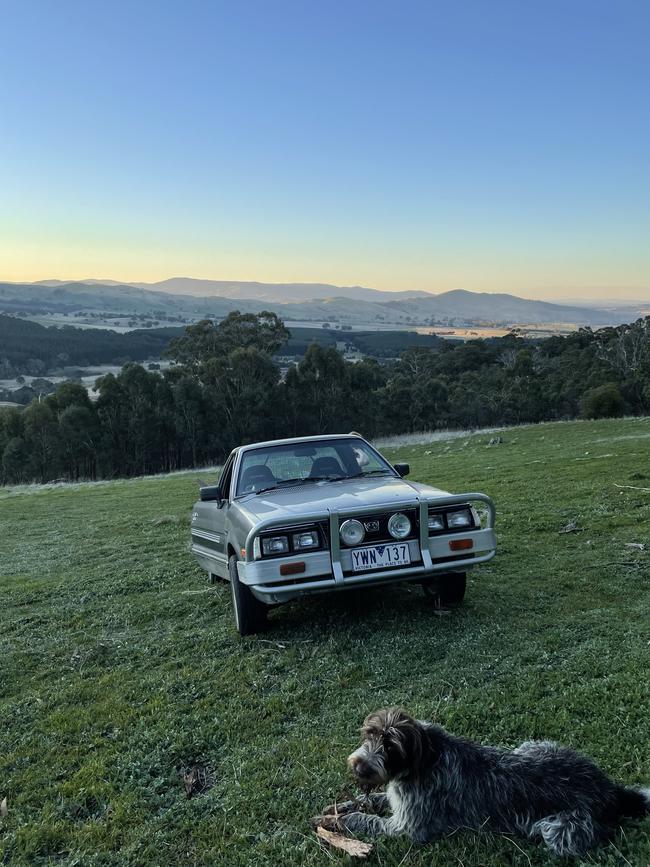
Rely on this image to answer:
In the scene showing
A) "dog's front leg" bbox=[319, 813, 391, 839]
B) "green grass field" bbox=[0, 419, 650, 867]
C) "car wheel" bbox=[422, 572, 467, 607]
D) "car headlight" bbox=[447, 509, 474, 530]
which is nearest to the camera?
"dog's front leg" bbox=[319, 813, 391, 839]

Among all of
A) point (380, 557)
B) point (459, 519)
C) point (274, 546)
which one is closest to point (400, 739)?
point (380, 557)

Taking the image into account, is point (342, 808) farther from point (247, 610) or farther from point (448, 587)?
point (448, 587)

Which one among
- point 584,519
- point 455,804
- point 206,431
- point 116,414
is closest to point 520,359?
point 206,431

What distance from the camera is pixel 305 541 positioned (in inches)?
195

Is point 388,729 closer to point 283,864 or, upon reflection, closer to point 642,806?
point 283,864

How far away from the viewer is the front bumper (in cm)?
481

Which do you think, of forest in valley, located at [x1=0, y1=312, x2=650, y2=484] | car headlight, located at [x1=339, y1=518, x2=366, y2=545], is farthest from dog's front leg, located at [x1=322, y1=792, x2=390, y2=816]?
forest in valley, located at [x1=0, y1=312, x2=650, y2=484]

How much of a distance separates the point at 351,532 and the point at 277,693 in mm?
1284

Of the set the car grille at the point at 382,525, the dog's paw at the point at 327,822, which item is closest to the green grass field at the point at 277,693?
the dog's paw at the point at 327,822

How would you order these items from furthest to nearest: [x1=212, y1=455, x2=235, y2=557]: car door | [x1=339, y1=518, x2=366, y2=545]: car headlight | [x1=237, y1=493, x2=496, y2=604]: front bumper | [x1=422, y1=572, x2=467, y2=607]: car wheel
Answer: [x1=212, y1=455, x2=235, y2=557]: car door
[x1=422, y1=572, x2=467, y2=607]: car wheel
[x1=339, y1=518, x2=366, y2=545]: car headlight
[x1=237, y1=493, x2=496, y2=604]: front bumper

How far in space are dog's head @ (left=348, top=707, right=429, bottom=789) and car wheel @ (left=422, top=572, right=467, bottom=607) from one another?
2909mm

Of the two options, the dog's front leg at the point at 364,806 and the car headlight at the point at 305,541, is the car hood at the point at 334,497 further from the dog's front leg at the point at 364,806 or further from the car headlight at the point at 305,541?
the dog's front leg at the point at 364,806

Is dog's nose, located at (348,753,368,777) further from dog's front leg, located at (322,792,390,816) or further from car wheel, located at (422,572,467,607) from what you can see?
car wheel, located at (422,572,467,607)

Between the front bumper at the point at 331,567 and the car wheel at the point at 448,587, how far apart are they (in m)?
0.55
